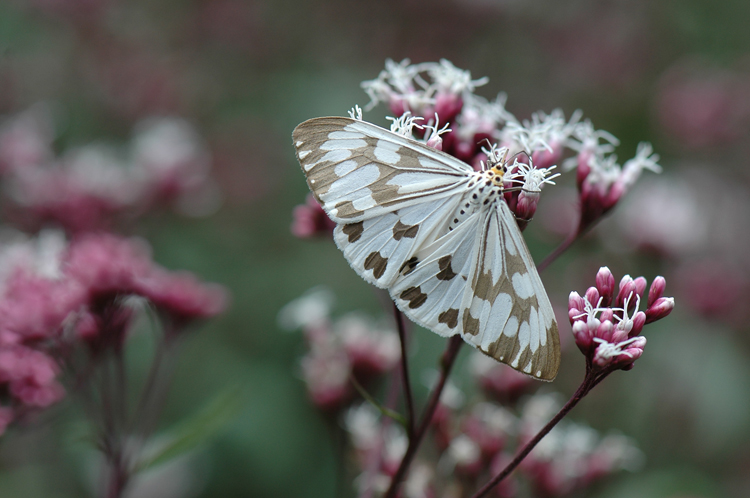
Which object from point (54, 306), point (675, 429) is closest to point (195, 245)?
point (54, 306)

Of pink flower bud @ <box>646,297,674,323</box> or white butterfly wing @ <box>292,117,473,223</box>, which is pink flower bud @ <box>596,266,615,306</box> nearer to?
pink flower bud @ <box>646,297,674,323</box>

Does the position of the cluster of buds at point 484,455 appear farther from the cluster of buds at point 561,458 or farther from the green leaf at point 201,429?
the green leaf at point 201,429

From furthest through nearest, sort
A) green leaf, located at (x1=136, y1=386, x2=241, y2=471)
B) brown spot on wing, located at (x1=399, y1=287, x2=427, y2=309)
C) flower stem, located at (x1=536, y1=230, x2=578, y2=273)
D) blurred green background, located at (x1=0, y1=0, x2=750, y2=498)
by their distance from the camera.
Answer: blurred green background, located at (x1=0, y1=0, x2=750, y2=498), green leaf, located at (x1=136, y1=386, x2=241, y2=471), flower stem, located at (x1=536, y1=230, x2=578, y2=273), brown spot on wing, located at (x1=399, y1=287, x2=427, y2=309)

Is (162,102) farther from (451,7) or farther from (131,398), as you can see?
(451,7)

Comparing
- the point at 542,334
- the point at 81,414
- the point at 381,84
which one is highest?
the point at 381,84

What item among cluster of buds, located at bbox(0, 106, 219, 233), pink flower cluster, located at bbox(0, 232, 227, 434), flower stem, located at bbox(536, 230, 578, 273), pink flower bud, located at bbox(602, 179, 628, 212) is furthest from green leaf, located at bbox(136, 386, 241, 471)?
cluster of buds, located at bbox(0, 106, 219, 233)

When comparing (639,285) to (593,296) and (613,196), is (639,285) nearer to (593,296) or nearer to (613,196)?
(593,296)

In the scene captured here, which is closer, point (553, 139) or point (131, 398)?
point (553, 139)
